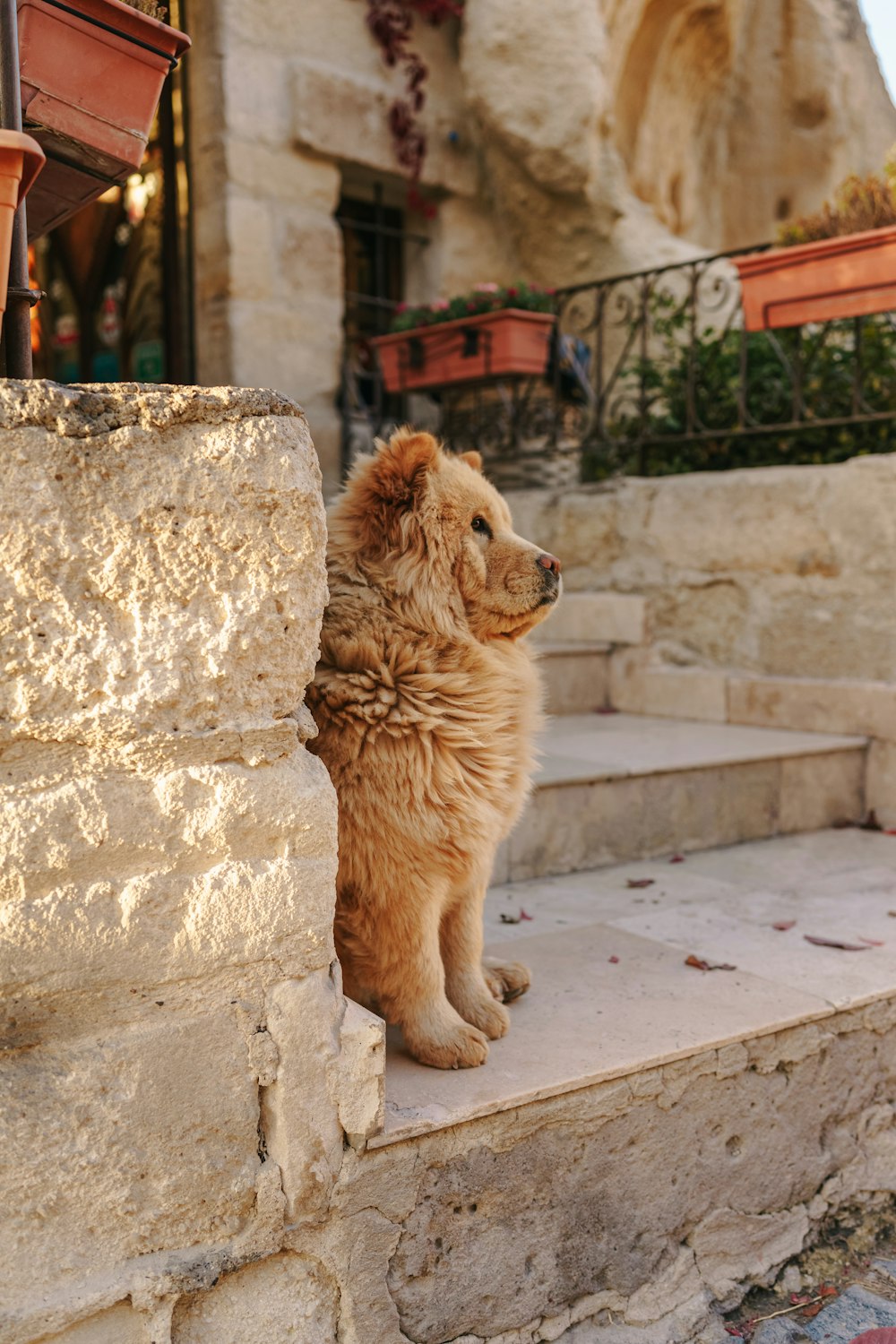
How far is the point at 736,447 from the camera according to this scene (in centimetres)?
458

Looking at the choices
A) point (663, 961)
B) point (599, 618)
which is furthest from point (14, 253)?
point (599, 618)

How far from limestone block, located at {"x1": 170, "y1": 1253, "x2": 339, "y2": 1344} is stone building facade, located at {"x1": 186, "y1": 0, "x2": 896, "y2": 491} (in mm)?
4094

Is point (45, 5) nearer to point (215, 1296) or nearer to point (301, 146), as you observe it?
point (215, 1296)

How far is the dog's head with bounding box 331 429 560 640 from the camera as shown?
1771mm

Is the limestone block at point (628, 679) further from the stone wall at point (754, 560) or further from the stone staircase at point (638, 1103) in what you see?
the stone staircase at point (638, 1103)

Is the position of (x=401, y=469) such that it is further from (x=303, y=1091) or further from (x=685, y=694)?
(x=685, y=694)

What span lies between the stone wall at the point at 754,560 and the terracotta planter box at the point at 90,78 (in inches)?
117

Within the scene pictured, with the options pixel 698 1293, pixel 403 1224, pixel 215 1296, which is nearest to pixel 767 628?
pixel 698 1293

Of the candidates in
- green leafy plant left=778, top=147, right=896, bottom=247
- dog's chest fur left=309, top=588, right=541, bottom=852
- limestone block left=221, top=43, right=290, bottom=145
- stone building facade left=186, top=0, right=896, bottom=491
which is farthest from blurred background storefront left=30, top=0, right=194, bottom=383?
dog's chest fur left=309, top=588, right=541, bottom=852

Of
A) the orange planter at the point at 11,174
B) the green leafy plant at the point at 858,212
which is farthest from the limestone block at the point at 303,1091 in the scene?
the green leafy plant at the point at 858,212

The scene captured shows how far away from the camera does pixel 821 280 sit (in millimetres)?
3906

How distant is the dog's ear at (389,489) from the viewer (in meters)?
1.78

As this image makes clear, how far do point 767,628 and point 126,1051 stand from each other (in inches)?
132

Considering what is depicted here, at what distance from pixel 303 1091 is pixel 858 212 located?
3.92 m
